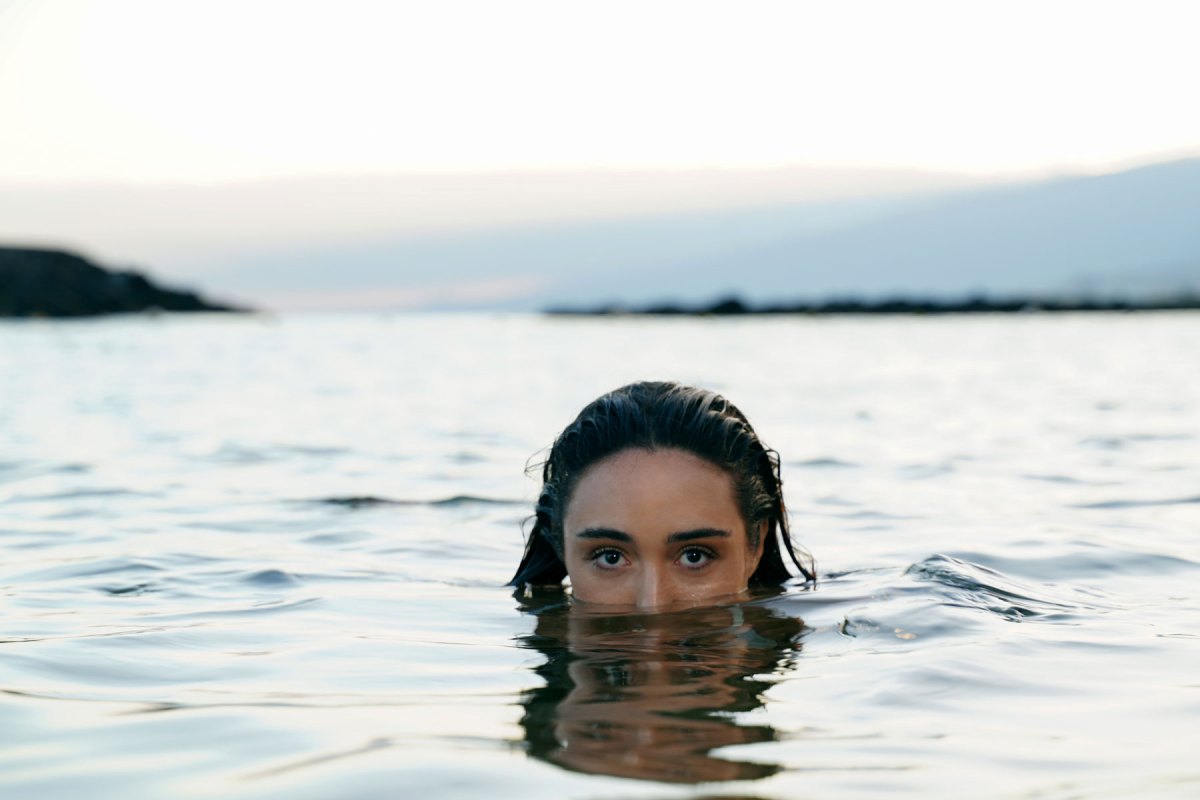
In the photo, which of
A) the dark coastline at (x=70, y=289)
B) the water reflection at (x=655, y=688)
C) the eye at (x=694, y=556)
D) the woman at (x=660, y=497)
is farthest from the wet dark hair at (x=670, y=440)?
the dark coastline at (x=70, y=289)

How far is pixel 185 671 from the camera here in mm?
4520

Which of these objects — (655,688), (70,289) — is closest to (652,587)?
(655,688)

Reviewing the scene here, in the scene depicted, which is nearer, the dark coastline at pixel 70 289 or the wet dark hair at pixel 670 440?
the wet dark hair at pixel 670 440

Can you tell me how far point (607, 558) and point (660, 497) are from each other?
0.34m

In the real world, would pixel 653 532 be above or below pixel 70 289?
below

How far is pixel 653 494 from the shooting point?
4.87m

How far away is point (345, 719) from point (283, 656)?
1095mm

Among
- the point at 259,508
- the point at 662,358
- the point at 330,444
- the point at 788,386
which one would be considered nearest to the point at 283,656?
the point at 259,508

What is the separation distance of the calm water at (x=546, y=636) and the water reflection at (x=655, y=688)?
2 centimetres

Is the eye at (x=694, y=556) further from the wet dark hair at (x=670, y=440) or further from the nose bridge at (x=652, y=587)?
the wet dark hair at (x=670, y=440)

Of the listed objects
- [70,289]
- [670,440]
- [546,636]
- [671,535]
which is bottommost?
[546,636]

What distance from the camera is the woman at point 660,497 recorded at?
490cm

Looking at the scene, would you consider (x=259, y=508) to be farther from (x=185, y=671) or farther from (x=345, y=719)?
(x=345, y=719)

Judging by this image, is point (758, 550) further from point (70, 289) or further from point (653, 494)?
point (70, 289)
